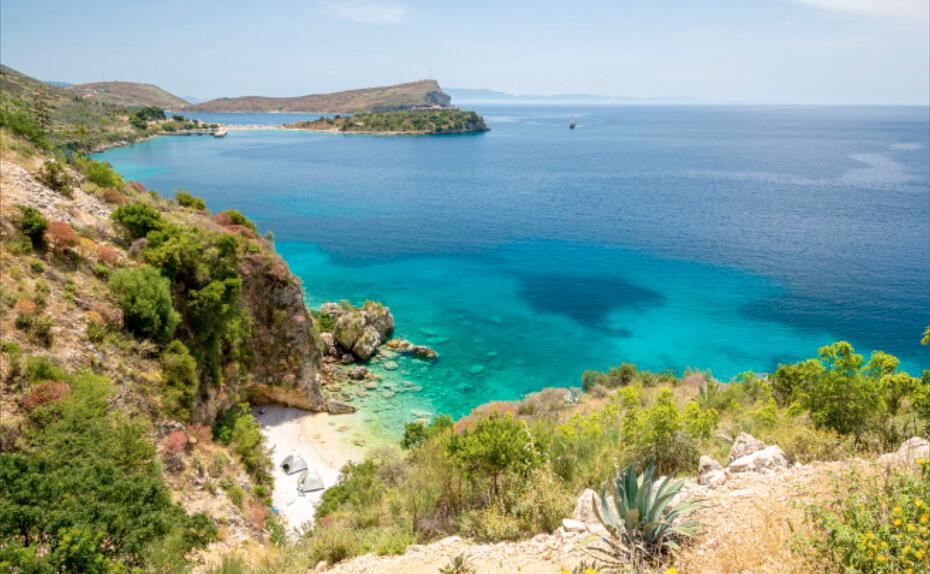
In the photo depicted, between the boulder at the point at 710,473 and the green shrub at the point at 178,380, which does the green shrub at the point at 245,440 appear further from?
the boulder at the point at 710,473

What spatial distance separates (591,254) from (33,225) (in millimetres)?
50681

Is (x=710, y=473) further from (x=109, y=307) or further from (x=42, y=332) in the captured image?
(x=109, y=307)

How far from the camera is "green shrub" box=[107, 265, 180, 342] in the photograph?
19422mm

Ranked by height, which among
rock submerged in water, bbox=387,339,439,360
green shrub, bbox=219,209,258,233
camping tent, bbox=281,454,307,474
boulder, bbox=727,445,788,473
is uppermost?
green shrub, bbox=219,209,258,233

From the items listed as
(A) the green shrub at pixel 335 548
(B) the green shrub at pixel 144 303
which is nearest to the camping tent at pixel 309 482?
(B) the green shrub at pixel 144 303

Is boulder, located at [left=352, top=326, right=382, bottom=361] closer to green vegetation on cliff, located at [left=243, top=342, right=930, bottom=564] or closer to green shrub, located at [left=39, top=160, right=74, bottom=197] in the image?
green shrub, located at [left=39, top=160, right=74, bottom=197]

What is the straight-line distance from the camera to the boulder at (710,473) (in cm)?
1059

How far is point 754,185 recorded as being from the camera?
90.5 metres

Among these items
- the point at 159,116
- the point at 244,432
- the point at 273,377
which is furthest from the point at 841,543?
the point at 159,116

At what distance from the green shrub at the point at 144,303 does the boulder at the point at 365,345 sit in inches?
632

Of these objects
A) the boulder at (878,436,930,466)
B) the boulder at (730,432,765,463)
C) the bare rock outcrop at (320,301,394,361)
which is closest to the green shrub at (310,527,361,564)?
the boulder at (730,432,765,463)

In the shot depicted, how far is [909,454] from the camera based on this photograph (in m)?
9.88

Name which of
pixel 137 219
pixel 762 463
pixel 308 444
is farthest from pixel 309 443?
pixel 762 463

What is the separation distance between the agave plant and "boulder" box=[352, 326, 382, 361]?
1138 inches
